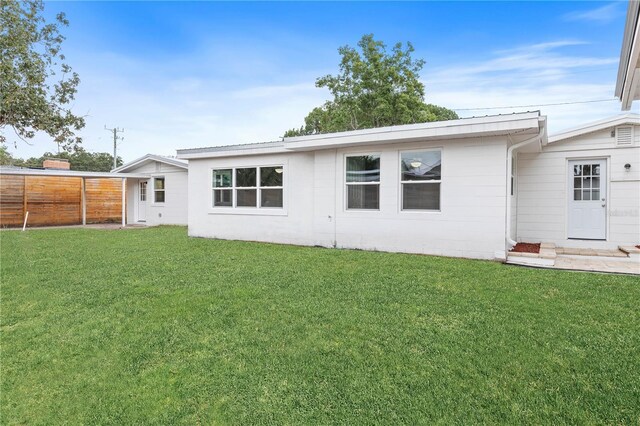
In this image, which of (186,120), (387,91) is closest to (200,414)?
(186,120)

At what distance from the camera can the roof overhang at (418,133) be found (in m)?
6.39

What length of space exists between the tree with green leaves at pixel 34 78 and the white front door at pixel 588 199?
52.3ft

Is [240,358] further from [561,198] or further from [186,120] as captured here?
[186,120]

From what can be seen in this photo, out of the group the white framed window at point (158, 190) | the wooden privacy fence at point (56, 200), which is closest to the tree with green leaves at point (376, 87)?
the white framed window at point (158, 190)

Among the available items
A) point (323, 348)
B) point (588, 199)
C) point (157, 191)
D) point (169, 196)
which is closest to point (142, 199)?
point (157, 191)

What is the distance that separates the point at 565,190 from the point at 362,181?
4.76 meters

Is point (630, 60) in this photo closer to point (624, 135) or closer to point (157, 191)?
point (624, 135)

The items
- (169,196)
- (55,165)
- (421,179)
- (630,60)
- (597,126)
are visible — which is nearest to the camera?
(630,60)

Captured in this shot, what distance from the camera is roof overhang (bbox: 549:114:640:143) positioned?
24.9 ft

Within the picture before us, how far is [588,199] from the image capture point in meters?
8.29

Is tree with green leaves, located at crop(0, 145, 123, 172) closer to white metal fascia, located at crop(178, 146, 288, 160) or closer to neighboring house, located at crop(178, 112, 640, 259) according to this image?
white metal fascia, located at crop(178, 146, 288, 160)

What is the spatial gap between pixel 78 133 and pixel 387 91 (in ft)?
59.2

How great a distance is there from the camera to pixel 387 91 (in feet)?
79.5

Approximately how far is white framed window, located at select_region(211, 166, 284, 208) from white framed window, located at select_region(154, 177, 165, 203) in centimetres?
739
